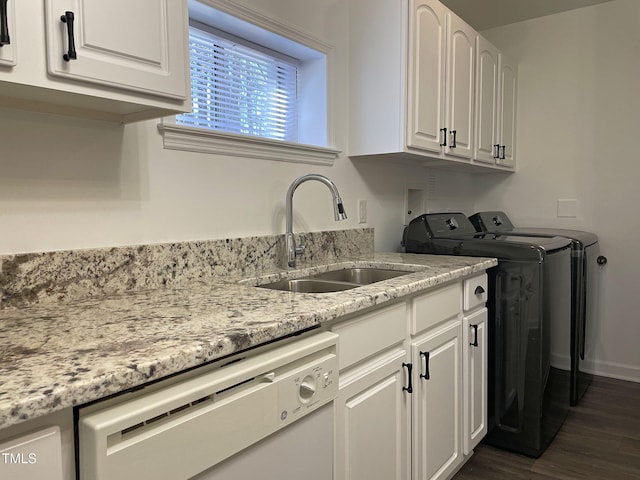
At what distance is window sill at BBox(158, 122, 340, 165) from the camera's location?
5.16 feet

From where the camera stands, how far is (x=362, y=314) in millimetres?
1337

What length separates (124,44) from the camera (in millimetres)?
1050

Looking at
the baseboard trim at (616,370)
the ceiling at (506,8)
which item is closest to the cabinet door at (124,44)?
the ceiling at (506,8)

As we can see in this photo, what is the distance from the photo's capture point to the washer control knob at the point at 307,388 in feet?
3.47

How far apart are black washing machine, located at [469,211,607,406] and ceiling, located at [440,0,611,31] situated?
1333 millimetres

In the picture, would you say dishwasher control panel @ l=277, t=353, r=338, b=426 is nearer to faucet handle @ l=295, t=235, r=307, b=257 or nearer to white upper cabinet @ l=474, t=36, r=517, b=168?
faucet handle @ l=295, t=235, r=307, b=257

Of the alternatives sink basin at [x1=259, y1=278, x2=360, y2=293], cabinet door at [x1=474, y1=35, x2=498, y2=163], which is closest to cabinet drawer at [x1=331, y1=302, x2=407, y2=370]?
sink basin at [x1=259, y1=278, x2=360, y2=293]

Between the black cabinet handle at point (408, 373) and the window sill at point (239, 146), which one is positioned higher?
the window sill at point (239, 146)

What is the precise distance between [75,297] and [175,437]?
0.65 meters

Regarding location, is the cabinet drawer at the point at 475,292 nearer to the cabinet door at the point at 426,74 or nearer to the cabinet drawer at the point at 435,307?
the cabinet drawer at the point at 435,307

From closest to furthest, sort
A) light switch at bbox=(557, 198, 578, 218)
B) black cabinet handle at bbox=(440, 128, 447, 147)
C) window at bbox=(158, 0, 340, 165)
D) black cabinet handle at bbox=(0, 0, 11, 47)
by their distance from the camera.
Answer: black cabinet handle at bbox=(0, 0, 11, 47) < window at bbox=(158, 0, 340, 165) < black cabinet handle at bbox=(440, 128, 447, 147) < light switch at bbox=(557, 198, 578, 218)

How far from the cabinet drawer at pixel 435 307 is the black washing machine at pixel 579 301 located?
2.44 ft

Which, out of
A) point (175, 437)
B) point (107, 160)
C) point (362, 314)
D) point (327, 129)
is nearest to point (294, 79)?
point (327, 129)

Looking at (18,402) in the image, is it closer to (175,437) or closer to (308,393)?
(175,437)
